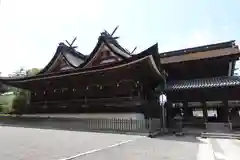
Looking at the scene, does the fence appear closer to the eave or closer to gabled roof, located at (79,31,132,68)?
gabled roof, located at (79,31,132,68)

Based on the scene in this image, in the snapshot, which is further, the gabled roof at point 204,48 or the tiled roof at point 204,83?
the gabled roof at point 204,48

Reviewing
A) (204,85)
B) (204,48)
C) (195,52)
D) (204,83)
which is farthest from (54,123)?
(204,48)

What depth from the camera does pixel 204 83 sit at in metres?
14.9

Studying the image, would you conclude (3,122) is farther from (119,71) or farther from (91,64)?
(119,71)

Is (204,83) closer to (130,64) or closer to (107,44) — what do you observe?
(130,64)

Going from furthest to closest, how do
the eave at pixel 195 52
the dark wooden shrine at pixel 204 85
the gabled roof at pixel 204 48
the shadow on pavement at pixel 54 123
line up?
the gabled roof at pixel 204 48 → the eave at pixel 195 52 → the dark wooden shrine at pixel 204 85 → the shadow on pavement at pixel 54 123

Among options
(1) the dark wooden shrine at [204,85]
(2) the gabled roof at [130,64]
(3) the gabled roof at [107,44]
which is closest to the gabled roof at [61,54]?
(3) the gabled roof at [107,44]

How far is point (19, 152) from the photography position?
19.9ft

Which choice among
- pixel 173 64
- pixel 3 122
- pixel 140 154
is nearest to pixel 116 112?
pixel 173 64

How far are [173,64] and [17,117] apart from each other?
14013 mm

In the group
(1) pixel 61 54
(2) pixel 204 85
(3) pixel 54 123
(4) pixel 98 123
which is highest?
(1) pixel 61 54

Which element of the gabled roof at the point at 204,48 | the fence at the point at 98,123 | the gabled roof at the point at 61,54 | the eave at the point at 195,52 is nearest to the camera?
the fence at the point at 98,123

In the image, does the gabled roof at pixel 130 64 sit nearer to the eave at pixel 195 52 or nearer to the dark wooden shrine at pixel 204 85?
the dark wooden shrine at pixel 204 85

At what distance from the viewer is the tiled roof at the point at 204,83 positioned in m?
13.9
